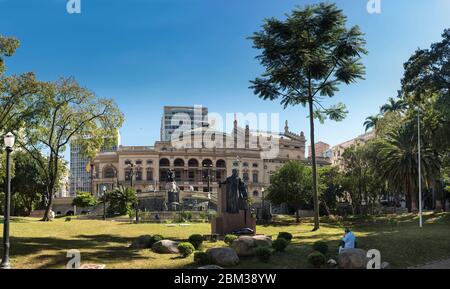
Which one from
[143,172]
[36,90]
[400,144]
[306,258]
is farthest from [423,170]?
[143,172]

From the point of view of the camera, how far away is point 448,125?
31.2 m

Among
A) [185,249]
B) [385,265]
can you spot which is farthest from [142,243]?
[385,265]

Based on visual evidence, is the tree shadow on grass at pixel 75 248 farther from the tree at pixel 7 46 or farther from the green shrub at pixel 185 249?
the tree at pixel 7 46

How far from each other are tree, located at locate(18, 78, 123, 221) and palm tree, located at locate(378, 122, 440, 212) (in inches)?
1057

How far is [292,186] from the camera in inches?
1801

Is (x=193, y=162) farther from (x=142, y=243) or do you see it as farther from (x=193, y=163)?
(x=142, y=243)

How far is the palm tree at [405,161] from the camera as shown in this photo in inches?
1705

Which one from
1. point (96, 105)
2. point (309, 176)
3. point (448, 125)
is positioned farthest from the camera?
point (309, 176)

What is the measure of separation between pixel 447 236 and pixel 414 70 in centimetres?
1310

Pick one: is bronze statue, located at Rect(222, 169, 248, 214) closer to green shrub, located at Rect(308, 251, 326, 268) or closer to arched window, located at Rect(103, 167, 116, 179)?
green shrub, located at Rect(308, 251, 326, 268)

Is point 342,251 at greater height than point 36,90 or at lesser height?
lesser

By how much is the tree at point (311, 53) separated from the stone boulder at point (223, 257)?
1524 centimetres
